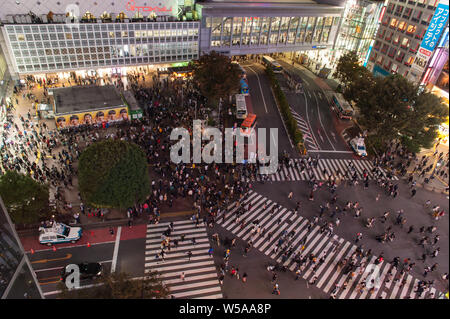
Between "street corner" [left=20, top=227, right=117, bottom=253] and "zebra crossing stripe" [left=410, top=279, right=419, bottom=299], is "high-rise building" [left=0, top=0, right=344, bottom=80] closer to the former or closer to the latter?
"street corner" [left=20, top=227, right=117, bottom=253]

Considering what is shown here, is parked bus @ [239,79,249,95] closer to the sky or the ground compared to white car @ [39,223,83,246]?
closer to the sky

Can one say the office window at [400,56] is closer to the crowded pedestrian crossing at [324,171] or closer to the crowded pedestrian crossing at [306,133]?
the crowded pedestrian crossing at [306,133]

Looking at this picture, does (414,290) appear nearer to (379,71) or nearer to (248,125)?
(248,125)

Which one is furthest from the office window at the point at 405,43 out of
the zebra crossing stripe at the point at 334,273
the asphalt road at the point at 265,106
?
the zebra crossing stripe at the point at 334,273

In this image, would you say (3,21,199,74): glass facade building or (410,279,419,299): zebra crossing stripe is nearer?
(410,279,419,299): zebra crossing stripe

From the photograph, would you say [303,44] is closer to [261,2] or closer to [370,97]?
[261,2]

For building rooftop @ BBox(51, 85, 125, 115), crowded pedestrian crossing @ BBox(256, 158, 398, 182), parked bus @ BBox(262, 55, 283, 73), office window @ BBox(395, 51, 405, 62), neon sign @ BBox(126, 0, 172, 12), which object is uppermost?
neon sign @ BBox(126, 0, 172, 12)

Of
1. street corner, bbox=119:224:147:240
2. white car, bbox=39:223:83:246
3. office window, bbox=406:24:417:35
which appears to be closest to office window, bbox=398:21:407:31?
office window, bbox=406:24:417:35
